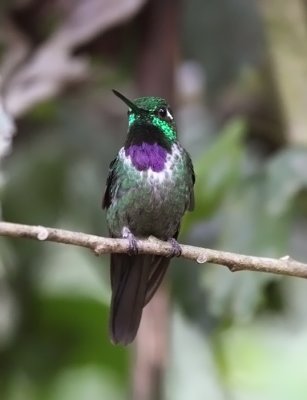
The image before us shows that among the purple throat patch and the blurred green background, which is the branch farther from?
the blurred green background

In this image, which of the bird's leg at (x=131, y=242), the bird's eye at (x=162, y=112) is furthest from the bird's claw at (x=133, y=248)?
the bird's eye at (x=162, y=112)

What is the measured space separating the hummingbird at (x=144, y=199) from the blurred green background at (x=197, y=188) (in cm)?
48

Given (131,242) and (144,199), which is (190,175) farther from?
(131,242)

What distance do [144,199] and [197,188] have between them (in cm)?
54

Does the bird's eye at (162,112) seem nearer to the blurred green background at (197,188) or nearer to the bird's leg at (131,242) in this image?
the bird's leg at (131,242)

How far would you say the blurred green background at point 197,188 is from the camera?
8.33 feet

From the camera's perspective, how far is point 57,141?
319cm

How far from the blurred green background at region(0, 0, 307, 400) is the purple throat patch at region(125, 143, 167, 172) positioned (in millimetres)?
531

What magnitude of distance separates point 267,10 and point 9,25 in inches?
29.4

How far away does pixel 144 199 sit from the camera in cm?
197

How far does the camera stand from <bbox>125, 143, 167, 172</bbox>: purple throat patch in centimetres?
193

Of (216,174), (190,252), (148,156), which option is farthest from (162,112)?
(216,174)

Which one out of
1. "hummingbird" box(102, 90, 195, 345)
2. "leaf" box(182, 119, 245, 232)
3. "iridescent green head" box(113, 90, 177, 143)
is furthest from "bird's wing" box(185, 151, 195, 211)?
"leaf" box(182, 119, 245, 232)

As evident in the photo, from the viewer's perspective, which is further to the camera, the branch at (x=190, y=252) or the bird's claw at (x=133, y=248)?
the bird's claw at (x=133, y=248)
